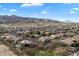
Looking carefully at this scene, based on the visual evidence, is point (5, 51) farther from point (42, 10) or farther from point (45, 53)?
point (42, 10)

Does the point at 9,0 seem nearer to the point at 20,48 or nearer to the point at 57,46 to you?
the point at 20,48

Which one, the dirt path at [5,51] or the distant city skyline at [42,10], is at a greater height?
the distant city skyline at [42,10]

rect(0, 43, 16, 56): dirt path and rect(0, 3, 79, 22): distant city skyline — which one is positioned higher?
rect(0, 3, 79, 22): distant city skyline

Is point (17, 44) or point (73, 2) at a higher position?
point (73, 2)

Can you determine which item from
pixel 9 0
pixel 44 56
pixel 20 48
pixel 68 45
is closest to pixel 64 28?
pixel 68 45

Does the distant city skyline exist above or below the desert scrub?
above

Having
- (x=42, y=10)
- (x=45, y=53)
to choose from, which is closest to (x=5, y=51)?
(x=45, y=53)

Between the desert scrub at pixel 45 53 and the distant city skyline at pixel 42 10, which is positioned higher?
the distant city skyline at pixel 42 10

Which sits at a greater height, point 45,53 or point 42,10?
point 42,10
